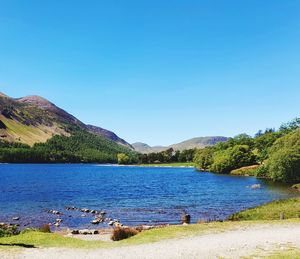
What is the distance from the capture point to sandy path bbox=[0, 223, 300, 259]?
2484 centimetres

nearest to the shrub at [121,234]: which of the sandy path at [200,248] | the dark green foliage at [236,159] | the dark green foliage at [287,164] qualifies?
the sandy path at [200,248]

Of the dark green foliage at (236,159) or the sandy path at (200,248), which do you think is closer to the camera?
the sandy path at (200,248)

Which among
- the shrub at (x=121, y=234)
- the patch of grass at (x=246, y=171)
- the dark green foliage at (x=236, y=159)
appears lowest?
the shrub at (x=121, y=234)

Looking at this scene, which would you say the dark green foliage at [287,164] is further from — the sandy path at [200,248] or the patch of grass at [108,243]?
the sandy path at [200,248]

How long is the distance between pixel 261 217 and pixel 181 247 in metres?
23.5

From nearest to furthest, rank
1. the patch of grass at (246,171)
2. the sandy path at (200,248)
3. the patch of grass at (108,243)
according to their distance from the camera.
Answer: the sandy path at (200,248) < the patch of grass at (108,243) < the patch of grass at (246,171)

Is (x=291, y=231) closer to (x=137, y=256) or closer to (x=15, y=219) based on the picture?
(x=137, y=256)

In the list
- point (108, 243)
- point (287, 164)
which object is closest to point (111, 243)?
point (108, 243)

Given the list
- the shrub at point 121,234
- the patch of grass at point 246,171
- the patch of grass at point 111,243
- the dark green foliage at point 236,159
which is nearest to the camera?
the patch of grass at point 111,243

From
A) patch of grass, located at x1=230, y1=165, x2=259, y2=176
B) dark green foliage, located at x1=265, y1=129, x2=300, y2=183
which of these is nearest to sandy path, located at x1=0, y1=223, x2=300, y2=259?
dark green foliage, located at x1=265, y1=129, x2=300, y2=183

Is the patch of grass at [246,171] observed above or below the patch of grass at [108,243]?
above

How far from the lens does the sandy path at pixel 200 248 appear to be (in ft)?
81.5

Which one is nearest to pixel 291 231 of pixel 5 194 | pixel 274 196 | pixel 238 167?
pixel 274 196

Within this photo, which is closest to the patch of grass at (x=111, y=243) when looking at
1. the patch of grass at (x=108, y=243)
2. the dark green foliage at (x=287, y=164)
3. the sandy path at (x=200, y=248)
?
the patch of grass at (x=108, y=243)
